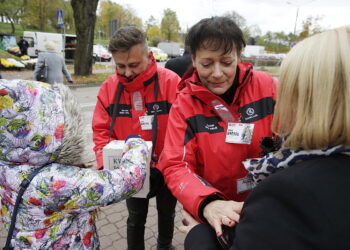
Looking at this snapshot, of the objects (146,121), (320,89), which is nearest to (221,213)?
(320,89)

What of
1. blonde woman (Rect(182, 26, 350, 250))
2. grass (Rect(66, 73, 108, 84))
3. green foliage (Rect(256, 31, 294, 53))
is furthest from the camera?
green foliage (Rect(256, 31, 294, 53))

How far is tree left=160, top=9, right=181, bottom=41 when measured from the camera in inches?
2315

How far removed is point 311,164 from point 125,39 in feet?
4.98

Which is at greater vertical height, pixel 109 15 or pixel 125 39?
pixel 109 15

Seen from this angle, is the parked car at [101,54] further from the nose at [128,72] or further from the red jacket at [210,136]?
the red jacket at [210,136]

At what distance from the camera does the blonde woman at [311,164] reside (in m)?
0.70

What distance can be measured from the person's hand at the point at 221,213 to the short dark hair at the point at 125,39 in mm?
1229

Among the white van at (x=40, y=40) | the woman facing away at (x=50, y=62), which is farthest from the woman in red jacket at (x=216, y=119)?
the white van at (x=40, y=40)

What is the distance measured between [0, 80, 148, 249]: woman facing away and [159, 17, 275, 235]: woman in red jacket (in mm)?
250

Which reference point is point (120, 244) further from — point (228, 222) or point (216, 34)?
point (216, 34)

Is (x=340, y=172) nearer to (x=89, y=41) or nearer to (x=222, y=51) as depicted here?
(x=222, y=51)

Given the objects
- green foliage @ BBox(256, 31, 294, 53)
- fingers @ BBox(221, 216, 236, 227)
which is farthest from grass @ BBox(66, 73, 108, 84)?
green foliage @ BBox(256, 31, 294, 53)

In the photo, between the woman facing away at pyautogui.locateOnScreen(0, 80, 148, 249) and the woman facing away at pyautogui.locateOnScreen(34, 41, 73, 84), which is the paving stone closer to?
the woman facing away at pyautogui.locateOnScreen(0, 80, 148, 249)

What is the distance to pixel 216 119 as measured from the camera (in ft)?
4.81
